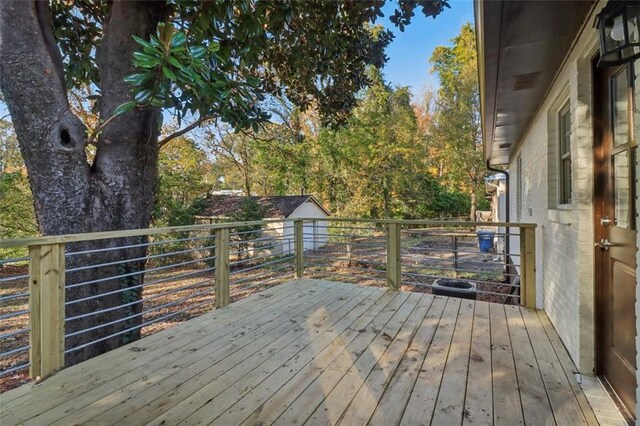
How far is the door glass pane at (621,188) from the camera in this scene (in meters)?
1.71

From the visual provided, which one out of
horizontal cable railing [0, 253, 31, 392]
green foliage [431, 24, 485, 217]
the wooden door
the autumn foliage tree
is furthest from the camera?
green foliage [431, 24, 485, 217]

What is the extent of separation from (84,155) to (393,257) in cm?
342

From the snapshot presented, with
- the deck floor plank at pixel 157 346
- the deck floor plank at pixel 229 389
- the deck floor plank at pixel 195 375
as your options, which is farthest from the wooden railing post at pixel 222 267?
the deck floor plank at pixel 229 389

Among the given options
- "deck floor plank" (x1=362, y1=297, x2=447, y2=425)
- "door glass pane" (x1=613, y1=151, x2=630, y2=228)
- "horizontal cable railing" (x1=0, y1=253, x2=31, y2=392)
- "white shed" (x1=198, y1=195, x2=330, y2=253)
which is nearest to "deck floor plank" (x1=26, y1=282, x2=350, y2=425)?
"horizontal cable railing" (x1=0, y1=253, x2=31, y2=392)

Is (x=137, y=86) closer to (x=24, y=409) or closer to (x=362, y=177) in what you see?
(x=24, y=409)

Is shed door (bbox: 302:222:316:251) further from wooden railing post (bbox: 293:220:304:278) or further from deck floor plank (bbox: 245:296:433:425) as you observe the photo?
deck floor plank (bbox: 245:296:433:425)

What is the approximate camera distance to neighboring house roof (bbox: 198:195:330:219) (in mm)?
13031

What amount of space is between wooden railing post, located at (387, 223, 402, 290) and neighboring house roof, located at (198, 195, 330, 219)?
903 cm

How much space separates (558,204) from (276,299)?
3021 millimetres

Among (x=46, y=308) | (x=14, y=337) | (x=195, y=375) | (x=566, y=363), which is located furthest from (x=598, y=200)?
(x=14, y=337)

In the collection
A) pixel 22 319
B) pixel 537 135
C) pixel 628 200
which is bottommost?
pixel 22 319

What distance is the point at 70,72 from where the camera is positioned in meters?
4.16

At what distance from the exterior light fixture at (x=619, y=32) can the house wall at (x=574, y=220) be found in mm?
450

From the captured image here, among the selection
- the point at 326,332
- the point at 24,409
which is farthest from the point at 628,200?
the point at 24,409
